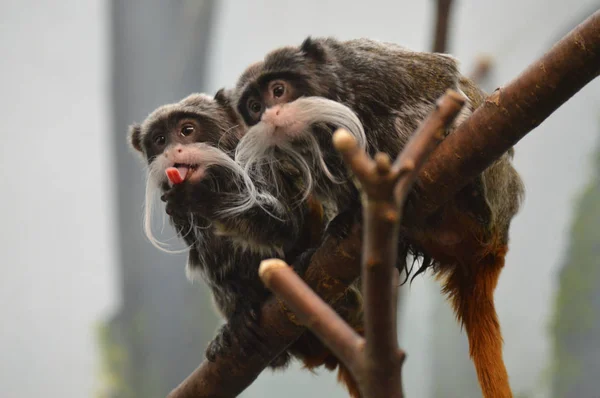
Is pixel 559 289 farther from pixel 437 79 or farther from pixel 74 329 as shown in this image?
pixel 74 329

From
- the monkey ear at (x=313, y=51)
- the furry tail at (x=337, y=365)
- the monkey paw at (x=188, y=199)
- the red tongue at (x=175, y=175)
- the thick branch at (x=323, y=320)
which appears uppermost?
the monkey ear at (x=313, y=51)

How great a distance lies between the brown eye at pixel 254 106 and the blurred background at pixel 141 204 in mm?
2137

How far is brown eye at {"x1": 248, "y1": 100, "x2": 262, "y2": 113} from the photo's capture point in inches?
80.0

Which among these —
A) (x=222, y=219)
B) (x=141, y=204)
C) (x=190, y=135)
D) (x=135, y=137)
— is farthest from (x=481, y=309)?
(x=141, y=204)

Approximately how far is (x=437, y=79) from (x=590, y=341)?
196 centimetres

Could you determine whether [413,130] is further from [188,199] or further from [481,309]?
[188,199]

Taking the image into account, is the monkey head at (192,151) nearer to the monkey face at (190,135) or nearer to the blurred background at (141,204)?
the monkey face at (190,135)

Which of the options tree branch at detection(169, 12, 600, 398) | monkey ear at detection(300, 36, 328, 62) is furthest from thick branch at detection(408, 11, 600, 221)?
monkey ear at detection(300, 36, 328, 62)

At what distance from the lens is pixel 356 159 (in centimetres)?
86

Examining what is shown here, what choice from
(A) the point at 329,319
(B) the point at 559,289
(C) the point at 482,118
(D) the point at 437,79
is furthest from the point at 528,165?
(A) the point at 329,319

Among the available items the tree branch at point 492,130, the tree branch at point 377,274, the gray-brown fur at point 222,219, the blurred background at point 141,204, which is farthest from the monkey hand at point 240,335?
the blurred background at point 141,204

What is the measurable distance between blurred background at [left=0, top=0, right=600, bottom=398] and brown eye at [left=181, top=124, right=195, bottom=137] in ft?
7.04

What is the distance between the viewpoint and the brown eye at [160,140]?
2.35 m

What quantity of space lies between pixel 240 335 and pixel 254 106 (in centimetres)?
73
